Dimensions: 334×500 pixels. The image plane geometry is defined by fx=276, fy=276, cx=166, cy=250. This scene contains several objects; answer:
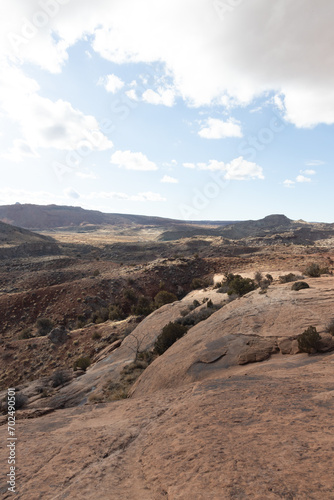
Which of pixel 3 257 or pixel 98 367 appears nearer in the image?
pixel 98 367

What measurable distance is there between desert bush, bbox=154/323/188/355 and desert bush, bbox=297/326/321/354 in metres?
6.73

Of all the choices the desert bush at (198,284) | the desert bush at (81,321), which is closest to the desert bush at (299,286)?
the desert bush at (198,284)

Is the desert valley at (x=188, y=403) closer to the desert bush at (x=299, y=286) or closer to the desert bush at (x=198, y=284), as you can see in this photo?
the desert bush at (x=299, y=286)

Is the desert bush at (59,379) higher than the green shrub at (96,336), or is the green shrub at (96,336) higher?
the desert bush at (59,379)

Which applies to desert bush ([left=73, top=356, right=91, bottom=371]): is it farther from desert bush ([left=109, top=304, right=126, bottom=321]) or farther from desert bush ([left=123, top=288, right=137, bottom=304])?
desert bush ([left=123, top=288, right=137, bottom=304])

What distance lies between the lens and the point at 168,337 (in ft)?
49.7

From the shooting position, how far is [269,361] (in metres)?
9.98

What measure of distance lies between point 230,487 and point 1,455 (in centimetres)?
587

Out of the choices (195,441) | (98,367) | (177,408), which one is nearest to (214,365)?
(177,408)

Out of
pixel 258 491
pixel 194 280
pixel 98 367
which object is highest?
pixel 258 491

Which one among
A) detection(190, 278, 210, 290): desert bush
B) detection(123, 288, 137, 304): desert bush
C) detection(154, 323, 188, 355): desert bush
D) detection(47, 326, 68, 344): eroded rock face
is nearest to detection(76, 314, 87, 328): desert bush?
detection(47, 326, 68, 344): eroded rock face

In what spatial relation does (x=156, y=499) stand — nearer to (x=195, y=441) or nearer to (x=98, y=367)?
(x=195, y=441)

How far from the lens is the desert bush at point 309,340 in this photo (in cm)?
975

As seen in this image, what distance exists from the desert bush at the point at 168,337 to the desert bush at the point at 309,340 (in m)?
6.73
